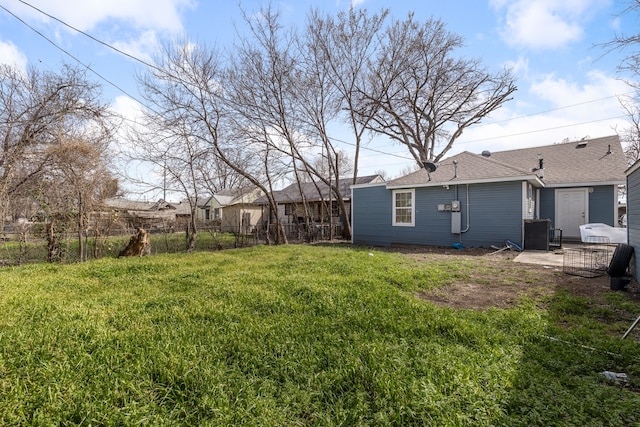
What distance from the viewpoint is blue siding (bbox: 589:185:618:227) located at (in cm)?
1077

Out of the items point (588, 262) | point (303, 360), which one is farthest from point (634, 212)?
point (303, 360)

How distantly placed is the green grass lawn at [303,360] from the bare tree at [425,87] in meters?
13.2

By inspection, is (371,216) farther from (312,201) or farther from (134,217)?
(134,217)

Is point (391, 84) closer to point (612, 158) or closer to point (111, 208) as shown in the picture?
point (612, 158)

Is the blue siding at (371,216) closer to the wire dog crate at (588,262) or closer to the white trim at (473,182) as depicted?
the white trim at (473,182)

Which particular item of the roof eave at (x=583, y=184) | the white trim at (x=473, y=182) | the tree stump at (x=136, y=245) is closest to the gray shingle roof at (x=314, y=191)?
the white trim at (x=473, y=182)

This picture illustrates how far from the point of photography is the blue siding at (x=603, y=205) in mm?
10766

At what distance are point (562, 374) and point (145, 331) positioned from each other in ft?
12.0

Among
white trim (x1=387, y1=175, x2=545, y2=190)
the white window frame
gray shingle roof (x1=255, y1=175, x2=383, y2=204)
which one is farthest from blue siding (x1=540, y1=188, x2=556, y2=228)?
gray shingle roof (x1=255, y1=175, x2=383, y2=204)

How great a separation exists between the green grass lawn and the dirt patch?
334 mm

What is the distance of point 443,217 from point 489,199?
1.53 m

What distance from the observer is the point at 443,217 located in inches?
410

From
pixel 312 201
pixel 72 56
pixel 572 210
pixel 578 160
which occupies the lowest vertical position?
pixel 572 210

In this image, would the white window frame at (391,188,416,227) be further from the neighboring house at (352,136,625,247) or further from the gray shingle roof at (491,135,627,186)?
the gray shingle roof at (491,135,627,186)
